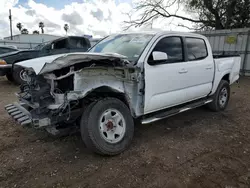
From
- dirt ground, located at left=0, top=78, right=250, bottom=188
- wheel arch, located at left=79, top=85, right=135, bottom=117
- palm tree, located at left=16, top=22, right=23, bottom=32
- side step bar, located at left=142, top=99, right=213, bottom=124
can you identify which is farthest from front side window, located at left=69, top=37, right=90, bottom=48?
palm tree, located at left=16, top=22, right=23, bottom=32

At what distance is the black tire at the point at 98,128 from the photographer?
114 inches

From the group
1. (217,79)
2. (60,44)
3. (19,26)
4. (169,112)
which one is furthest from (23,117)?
(19,26)

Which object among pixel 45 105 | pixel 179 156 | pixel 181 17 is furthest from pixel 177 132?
pixel 181 17

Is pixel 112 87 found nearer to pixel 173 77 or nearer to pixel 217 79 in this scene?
pixel 173 77

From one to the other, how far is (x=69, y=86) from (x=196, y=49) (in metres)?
2.87

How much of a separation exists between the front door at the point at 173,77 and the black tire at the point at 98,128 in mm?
592

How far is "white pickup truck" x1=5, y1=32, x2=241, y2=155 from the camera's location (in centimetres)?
285

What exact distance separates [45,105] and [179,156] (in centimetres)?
210

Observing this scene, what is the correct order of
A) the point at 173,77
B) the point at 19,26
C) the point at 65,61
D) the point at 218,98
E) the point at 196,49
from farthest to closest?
the point at 19,26 < the point at 218,98 < the point at 196,49 < the point at 173,77 < the point at 65,61

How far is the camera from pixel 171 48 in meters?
3.94

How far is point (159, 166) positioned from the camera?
9.62 feet

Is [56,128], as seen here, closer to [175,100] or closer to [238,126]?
[175,100]

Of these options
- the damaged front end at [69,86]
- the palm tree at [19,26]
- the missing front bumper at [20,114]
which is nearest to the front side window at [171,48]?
the damaged front end at [69,86]

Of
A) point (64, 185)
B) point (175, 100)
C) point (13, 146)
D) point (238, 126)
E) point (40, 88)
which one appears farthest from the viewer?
point (238, 126)
